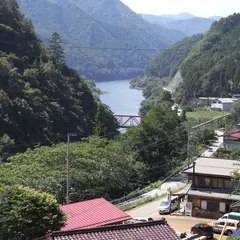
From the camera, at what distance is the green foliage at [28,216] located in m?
12.3

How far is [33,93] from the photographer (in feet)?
173

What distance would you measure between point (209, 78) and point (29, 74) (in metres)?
41.0

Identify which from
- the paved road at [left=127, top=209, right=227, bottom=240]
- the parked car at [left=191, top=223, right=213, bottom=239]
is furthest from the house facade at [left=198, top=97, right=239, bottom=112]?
the parked car at [left=191, top=223, right=213, bottom=239]

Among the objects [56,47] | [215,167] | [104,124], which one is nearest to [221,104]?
[56,47]

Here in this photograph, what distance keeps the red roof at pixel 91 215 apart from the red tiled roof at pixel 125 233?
4801 millimetres

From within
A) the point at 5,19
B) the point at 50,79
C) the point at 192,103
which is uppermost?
the point at 5,19

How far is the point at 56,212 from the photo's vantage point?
12.7 m

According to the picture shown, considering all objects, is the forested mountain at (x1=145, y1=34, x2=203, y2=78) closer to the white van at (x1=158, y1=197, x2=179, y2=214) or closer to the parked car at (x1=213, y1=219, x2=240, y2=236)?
the white van at (x1=158, y1=197, x2=179, y2=214)

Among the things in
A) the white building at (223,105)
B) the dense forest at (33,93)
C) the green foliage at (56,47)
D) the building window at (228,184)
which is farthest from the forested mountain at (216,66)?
the building window at (228,184)

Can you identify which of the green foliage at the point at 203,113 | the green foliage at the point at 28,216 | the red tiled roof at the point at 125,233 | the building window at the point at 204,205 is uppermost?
the red tiled roof at the point at 125,233

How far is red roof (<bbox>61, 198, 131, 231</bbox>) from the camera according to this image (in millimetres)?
14547

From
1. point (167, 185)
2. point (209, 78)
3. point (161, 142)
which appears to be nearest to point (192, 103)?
point (209, 78)

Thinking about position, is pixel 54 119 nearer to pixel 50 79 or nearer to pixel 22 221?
pixel 50 79

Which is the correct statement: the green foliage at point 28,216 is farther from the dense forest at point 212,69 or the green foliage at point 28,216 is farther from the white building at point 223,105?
the dense forest at point 212,69
